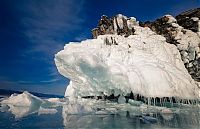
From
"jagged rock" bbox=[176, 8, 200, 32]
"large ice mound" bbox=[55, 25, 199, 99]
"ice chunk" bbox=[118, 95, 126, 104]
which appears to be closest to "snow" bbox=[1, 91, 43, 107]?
"large ice mound" bbox=[55, 25, 199, 99]

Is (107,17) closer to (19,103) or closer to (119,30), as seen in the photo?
(119,30)

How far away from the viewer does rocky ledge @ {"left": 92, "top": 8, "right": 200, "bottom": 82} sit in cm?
2648

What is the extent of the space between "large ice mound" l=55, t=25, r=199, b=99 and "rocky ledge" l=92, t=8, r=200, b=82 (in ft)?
5.22

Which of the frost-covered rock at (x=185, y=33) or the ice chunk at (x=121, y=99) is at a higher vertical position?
the frost-covered rock at (x=185, y=33)

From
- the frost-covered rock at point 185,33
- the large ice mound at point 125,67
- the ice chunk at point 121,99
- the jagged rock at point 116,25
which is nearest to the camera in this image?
the large ice mound at point 125,67

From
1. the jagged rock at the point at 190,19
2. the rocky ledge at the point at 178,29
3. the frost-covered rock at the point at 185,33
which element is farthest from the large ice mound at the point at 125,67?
the jagged rock at the point at 190,19

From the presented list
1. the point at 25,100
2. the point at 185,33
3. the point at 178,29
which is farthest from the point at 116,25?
the point at 25,100

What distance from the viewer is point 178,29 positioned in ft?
90.2

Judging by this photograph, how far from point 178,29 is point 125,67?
412 inches

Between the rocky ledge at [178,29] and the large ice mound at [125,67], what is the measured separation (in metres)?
1.59

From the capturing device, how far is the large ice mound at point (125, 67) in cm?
1917

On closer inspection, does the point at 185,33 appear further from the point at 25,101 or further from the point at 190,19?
the point at 25,101

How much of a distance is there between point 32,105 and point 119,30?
13125 millimetres

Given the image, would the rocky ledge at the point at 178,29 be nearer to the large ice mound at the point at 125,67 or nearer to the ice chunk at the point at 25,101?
the large ice mound at the point at 125,67
